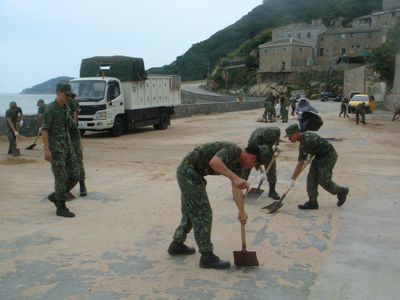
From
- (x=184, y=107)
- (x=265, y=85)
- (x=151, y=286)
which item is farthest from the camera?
(x=265, y=85)

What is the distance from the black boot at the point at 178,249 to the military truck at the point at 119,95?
13.3m

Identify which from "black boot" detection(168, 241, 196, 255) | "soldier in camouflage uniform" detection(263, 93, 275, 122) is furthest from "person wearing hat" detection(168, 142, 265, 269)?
"soldier in camouflage uniform" detection(263, 93, 275, 122)

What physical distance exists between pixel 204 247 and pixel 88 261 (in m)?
1.16

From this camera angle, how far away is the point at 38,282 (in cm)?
426

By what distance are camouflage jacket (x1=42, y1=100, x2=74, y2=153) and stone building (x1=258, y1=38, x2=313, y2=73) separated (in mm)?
86693

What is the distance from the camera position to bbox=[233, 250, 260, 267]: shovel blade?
183 inches

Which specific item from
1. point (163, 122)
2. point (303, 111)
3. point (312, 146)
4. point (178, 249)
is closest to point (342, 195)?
point (312, 146)

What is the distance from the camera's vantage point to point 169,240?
5535 mm

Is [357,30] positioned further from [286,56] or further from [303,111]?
[303,111]

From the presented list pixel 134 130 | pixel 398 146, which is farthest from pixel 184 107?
pixel 398 146

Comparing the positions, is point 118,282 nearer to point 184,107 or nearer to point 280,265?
point 280,265

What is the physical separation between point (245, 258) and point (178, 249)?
71 cm

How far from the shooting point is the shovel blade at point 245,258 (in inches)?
183

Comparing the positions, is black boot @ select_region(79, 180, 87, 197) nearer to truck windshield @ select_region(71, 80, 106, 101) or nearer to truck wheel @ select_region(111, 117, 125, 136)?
truck windshield @ select_region(71, 80, 106, 101)
